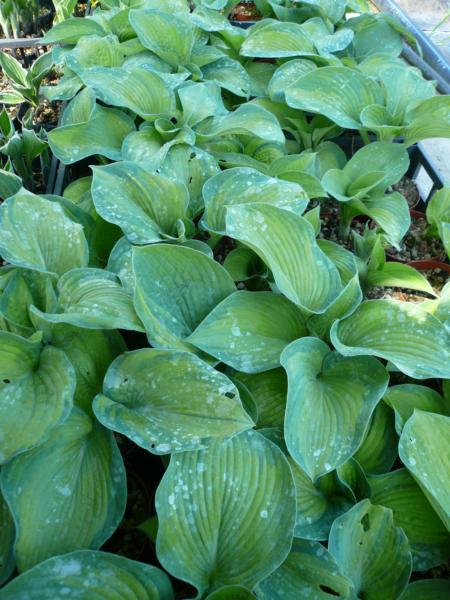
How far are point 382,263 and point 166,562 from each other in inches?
23.2

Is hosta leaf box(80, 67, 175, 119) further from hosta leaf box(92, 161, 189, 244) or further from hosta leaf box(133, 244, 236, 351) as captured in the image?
hosta leaf box(133, 244, 236, 351)

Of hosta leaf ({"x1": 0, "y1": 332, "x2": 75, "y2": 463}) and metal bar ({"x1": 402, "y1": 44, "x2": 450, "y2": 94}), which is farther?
metal bar ({"x1": 402, "y1": 44, "x2": 450, "y2": 94})

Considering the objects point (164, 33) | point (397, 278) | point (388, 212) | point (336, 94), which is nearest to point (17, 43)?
point (164, 33)

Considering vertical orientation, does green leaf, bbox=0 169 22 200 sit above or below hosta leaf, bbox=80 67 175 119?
below

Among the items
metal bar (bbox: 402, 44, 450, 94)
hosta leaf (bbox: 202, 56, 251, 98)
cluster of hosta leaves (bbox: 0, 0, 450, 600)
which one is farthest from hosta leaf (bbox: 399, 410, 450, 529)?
metal bar (bbox: 402, 44, 450, 94)

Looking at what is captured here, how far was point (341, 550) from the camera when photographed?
57 centimetres

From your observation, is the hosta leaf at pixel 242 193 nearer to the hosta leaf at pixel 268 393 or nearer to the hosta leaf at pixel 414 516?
the hosta leaf at pixel 268 393

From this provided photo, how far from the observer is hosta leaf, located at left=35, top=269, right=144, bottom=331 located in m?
0.60

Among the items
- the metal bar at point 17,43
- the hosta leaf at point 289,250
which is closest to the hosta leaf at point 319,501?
the hosta leaf at point 289,250

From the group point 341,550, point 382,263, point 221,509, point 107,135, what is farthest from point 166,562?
point 107,135

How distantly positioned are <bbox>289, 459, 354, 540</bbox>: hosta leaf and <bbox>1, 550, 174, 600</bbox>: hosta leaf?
17 centimetres

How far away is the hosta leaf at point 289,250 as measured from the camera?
67cm

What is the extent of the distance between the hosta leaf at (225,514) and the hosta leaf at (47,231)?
1.06 feet

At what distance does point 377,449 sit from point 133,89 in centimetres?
77
